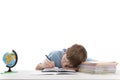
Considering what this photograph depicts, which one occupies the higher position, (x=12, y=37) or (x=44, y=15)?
(x=44, y=15)

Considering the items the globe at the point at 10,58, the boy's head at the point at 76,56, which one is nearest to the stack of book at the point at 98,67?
the boy's head at the point at 76,56

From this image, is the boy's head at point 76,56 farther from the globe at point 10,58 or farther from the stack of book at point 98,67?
the globe at point 10,58

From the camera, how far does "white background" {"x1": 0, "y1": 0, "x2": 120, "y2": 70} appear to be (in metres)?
3.15

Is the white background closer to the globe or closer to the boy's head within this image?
the boy's head

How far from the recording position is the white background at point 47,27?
3.15 metres

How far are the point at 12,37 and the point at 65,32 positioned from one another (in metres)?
0.60

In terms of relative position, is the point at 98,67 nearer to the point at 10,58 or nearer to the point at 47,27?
the point at 10,58

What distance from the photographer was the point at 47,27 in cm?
316

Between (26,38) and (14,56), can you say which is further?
(26,38)

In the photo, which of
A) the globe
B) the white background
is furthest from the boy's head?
the white background

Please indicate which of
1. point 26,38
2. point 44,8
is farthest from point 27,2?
point 26,38

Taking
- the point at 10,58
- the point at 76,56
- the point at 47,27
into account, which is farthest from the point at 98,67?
the point at 47,27

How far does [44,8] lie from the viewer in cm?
317

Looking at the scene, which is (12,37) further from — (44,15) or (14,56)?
(14,56)
